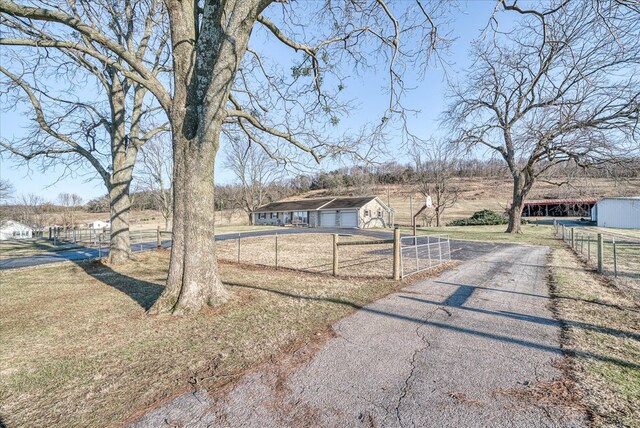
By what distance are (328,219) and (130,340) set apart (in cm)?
3779

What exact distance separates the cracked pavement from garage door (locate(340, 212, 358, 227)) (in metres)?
33.5

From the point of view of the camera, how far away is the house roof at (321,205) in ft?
130

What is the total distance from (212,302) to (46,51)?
780cm

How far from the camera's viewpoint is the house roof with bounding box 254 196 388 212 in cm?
3953

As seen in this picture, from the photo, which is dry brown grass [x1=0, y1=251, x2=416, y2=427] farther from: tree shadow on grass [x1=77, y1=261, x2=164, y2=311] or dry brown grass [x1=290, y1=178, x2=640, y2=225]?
dry brown grass [x1=290, y1=178, x2=640, y2=225]

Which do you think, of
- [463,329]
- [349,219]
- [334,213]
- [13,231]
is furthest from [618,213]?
[13,231]

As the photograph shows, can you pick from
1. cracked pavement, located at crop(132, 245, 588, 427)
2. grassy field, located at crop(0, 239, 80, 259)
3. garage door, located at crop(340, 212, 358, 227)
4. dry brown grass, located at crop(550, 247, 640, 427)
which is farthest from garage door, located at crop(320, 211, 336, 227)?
cracked pavement, located at crop(132, 245, 588, 427)

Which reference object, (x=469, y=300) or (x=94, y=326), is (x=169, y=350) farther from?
(x=469, y=300)

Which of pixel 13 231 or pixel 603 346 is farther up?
pixel 13 231

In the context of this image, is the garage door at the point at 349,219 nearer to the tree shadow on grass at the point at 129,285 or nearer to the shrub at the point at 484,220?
the shrub at the point at 484,220

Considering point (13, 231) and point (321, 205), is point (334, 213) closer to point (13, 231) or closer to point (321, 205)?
point (321, 205)

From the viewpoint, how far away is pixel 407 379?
2934 mm

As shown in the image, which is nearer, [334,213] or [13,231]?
[334,213]

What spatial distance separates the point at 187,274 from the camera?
509 centimetres
